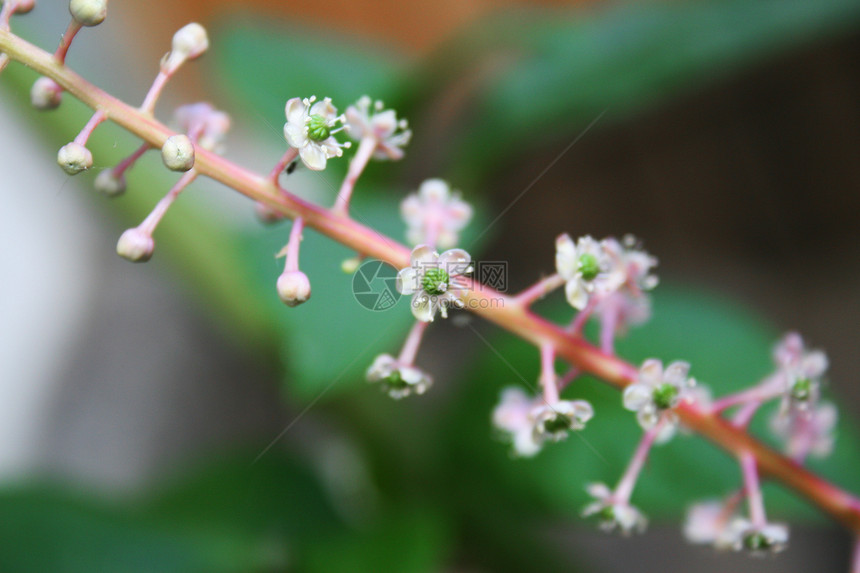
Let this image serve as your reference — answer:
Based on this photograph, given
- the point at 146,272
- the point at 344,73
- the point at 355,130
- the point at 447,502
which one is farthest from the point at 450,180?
the point at 146,272

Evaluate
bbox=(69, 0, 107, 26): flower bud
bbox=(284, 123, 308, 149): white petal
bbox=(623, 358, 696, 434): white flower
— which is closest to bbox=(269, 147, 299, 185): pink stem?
bbox=(284, 123, 308, 149): white petal

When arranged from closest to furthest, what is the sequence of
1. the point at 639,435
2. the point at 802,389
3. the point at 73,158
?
the point at 73,158
the point at 802,389
the point at 639,435

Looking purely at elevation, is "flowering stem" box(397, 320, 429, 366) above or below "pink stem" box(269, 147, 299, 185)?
below

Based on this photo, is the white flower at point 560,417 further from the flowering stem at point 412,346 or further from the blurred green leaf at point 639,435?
the blurred green leaf at point 639,435

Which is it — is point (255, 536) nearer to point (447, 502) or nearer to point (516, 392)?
point (447, 502)

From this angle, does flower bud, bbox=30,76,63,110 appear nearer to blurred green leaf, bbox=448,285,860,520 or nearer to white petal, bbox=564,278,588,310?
white petal, bbox=564,278,588,310

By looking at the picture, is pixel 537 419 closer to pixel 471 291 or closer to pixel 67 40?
pixel 471 291

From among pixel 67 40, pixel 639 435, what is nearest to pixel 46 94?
pixel 67 40
